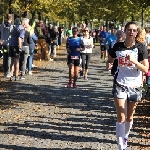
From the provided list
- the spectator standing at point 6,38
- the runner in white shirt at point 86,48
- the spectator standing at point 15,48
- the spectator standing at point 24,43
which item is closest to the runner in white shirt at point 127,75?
the runner in white shirt at point 86,48

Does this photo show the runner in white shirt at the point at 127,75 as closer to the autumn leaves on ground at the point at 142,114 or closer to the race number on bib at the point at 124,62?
the race number on bib at the point at 124,62

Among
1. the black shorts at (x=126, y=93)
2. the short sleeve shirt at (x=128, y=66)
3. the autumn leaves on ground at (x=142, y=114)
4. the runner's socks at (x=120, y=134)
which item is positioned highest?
the short sleeve shirt at (x=128, y=66)

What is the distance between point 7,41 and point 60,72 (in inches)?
167

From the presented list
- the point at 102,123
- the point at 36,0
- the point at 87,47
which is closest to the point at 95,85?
the point at 87,47

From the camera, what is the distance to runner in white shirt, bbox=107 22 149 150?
6820 mm

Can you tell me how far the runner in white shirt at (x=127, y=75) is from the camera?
6.82 meters

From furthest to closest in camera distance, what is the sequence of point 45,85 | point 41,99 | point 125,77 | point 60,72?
point 60,72 → point 45,85 → point 41,99 → point 125,77

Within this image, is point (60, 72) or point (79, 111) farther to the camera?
point (60, 72)

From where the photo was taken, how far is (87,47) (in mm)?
16312

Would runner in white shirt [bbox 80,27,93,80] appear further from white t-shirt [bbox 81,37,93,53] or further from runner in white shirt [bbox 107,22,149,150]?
runner in white shirt [bbox 107,22,149,150]

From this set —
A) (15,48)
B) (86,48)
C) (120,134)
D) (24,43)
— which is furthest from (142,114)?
(24,43)

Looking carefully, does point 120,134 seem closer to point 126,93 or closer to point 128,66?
point 126,93

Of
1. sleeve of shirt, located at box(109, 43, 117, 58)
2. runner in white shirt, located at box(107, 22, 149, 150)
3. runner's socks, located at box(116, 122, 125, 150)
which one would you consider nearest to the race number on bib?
runner in white shirt, located at box(107, 22, 149, 150)

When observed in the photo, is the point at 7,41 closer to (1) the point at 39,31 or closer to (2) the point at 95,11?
(1) the point at 39,31
